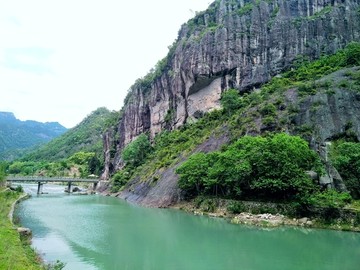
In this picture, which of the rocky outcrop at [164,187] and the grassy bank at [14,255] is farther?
the rocky outcrop at [164,187]

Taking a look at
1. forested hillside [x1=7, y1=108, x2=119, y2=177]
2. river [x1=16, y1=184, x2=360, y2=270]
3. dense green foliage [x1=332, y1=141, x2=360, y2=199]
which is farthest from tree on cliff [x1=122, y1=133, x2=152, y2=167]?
dense green foliage [x1=332, y1=141, x2=360, y2=199]

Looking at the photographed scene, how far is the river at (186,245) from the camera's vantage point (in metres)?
21.1

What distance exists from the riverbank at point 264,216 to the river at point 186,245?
127 centimetres

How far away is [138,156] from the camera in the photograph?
8475cm

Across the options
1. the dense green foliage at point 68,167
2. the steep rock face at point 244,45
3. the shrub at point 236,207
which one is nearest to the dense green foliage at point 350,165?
the shrub at point 236,207

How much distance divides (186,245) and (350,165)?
21.0 metres

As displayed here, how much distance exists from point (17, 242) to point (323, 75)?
54.5 metres

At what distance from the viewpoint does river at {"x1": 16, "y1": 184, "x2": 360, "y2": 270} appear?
69.4ft

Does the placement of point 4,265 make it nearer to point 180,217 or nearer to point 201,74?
point 180,217

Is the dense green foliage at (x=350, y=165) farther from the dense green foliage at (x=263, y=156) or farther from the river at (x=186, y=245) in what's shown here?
the river at (x=186, y=245)

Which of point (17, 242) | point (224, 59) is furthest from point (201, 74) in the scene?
point (17, 242)

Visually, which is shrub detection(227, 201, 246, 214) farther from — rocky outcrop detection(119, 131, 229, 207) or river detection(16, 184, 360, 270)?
rocky outcrop detection(119, 131, 229, 207)

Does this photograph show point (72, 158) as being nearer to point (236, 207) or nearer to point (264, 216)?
point (236, 207)

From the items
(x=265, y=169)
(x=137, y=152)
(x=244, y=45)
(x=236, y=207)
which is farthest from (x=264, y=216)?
(x=244, y=45)
